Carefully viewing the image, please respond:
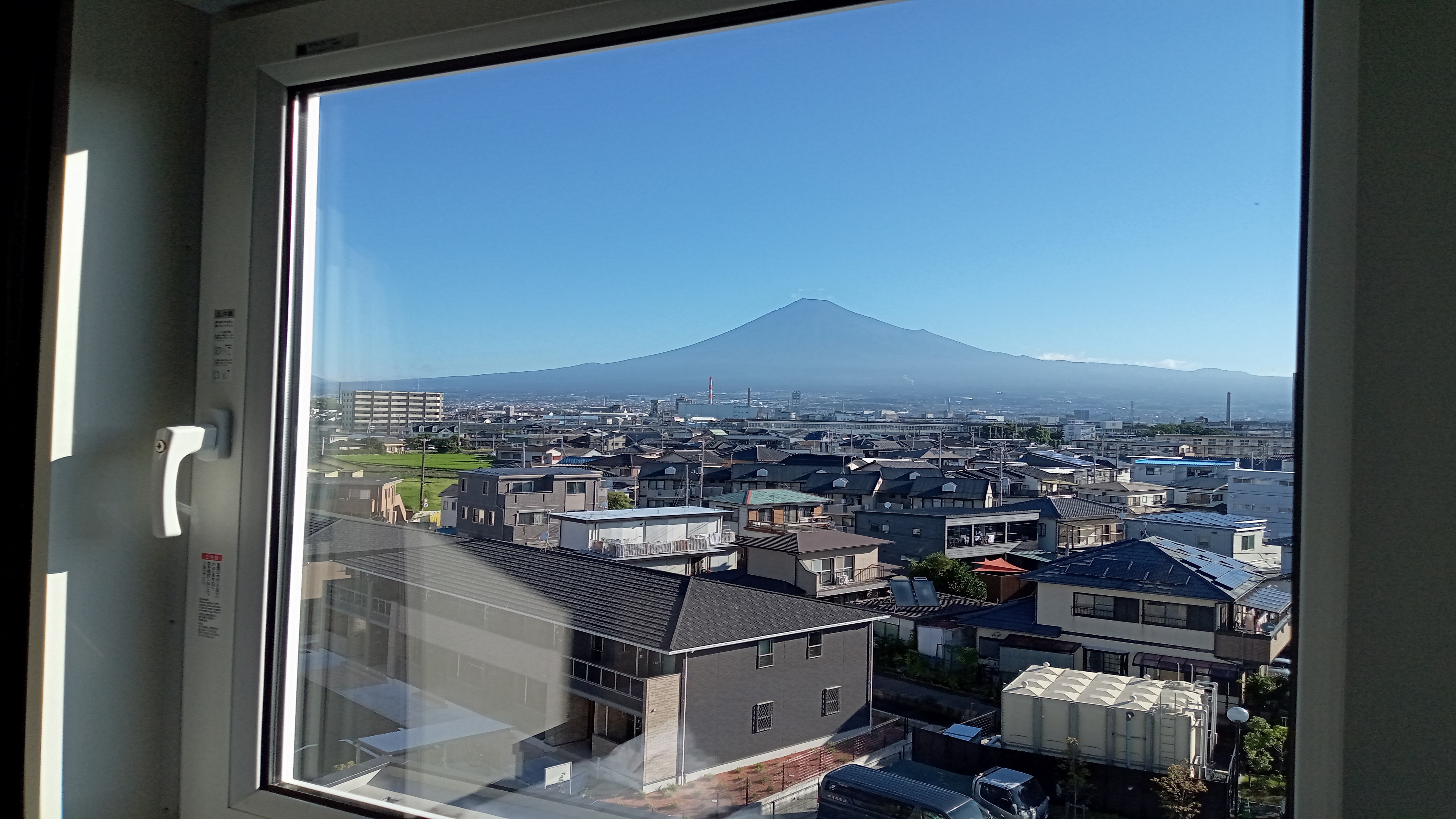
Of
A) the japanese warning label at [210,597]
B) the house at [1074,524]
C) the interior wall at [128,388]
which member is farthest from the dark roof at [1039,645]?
the interior wall at [128,388]

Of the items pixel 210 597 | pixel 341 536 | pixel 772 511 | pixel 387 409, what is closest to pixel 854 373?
pixel 772 511

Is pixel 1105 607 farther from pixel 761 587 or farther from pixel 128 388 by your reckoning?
pixel 128 388

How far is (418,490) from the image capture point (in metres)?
1.43

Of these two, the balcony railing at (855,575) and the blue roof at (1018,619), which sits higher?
the balcony railing at (855,575)

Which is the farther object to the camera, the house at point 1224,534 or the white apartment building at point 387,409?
Answer: the white apartment building at point 387,409

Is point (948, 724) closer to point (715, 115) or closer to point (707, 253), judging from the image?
point (707, 253)

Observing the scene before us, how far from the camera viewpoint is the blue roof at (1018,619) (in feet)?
3.19

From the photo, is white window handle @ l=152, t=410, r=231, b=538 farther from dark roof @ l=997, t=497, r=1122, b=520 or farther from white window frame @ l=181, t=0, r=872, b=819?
dark roof @ l=997, t=497, r=1122, b=520

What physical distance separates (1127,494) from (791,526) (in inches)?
16.6

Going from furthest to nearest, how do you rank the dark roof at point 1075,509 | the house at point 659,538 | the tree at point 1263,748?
the house at point 659,538
the dark roof at point 1075,509
the tree at point 1263,748

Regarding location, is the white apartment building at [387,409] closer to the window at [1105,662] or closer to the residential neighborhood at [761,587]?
the residential neighborhood at [761,587]

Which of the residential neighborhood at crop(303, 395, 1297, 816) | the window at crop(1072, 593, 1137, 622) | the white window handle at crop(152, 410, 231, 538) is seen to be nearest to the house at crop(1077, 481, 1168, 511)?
the residential neighborhood at crop(303, 395, 1297, 816)

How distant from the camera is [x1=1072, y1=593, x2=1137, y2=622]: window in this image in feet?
3.02

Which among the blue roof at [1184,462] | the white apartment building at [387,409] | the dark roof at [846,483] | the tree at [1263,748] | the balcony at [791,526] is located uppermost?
the white apartment building at [387,409]
